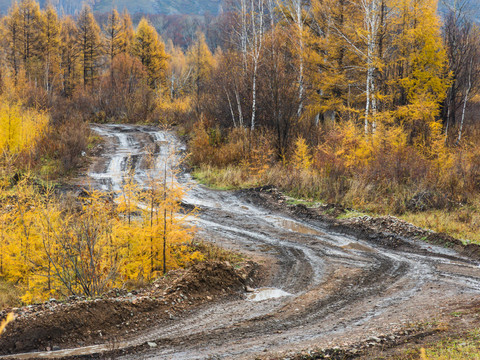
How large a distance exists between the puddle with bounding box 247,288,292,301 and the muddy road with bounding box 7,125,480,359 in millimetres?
18

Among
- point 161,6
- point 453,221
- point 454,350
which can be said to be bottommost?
point 454,350

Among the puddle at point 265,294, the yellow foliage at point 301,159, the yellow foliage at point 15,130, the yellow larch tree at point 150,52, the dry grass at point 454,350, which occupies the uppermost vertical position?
the yellow larch tree at point 150,52

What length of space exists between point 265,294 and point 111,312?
2.81m

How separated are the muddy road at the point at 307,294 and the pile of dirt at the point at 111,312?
23 cm

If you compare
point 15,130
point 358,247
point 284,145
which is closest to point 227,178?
point 284,145

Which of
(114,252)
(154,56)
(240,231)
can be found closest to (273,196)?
(240,231)

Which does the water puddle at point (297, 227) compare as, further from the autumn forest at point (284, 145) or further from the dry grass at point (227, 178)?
the dry grass at point (227, 178)

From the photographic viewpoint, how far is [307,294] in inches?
272

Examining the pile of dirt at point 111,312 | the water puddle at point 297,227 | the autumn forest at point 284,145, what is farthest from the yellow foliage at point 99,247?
the water puddle at point 297,227

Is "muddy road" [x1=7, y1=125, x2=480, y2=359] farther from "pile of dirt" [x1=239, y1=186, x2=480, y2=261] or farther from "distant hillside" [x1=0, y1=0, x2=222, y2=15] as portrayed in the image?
"distant hillside" [x1=0, y1=0, x2=222, y2=15]

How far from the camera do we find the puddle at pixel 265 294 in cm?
693

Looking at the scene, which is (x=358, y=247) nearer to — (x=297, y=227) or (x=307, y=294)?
(x=297, y=227)

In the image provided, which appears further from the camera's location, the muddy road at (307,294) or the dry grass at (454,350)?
the muddy road at (307,294)

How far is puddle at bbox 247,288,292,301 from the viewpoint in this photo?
6.93 meters
